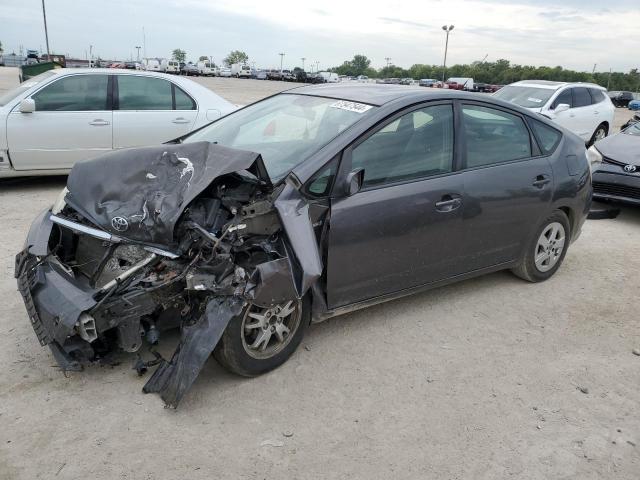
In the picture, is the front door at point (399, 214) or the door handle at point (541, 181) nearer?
the front door at point (399, 214)

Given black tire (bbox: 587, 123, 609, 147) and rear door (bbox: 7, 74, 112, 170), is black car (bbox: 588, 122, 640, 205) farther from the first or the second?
rear door (bbox: 7, 74, 112, 170)

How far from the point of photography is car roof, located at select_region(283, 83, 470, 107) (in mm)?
3834

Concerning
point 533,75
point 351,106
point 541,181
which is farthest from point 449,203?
point 533,75

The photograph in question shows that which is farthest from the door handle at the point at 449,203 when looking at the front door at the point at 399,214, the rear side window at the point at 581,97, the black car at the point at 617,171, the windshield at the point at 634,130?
the rear side window at the point at 581,97

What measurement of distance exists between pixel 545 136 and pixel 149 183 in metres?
3.32

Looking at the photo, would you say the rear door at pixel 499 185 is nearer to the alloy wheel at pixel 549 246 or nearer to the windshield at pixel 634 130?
the alloy wheel at pixel 549 246

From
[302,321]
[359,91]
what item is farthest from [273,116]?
[302,321]

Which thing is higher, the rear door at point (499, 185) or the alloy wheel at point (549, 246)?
the rear door at point (499, 185)

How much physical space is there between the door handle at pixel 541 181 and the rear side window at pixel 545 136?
245 millimetres

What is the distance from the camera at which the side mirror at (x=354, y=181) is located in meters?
3.27

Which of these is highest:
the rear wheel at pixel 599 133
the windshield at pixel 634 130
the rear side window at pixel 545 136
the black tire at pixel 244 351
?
the rear side window at pixel 545 136

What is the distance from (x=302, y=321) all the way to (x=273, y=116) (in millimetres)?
1760

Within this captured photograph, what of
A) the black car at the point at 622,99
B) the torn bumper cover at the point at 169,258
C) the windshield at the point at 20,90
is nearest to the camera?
the torn bumper cover at the point at 169,258

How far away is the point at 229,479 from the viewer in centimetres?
251
